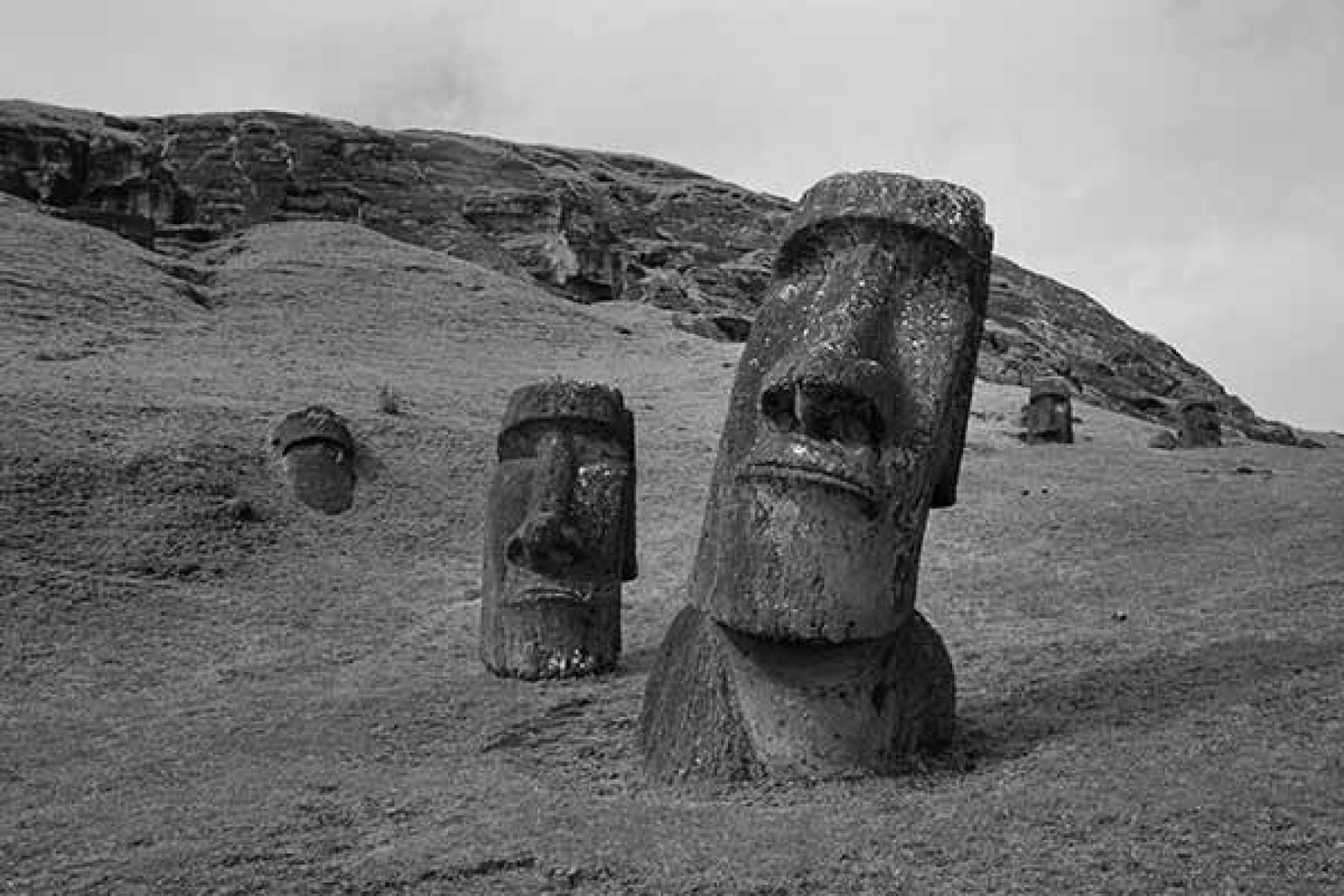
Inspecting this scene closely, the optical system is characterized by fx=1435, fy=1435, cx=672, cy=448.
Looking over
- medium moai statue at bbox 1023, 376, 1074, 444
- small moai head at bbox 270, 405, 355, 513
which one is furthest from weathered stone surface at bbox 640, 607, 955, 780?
medium moai statue at bbox 1023, 376, 1074, 444

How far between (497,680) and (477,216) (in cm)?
5614

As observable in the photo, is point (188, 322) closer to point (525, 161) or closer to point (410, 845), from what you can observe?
point (410, 845)

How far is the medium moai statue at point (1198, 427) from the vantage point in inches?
1314

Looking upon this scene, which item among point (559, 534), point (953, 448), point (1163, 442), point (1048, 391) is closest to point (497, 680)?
point (559, 534)

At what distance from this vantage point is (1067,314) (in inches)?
2975

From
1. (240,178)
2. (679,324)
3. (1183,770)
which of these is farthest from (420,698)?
(240,178)

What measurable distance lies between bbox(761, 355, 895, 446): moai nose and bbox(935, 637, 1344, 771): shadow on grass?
6.39 ft

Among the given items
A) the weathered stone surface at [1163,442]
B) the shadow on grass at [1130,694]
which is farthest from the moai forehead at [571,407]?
the weathered stone surface at [1163,442]

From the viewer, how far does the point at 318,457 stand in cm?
2355

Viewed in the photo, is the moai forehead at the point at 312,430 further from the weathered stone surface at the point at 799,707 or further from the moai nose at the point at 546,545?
the weathered stone surface at the point at 799,707

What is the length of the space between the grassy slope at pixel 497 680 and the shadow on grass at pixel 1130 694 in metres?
0.04

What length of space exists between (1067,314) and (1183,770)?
71.3 meters

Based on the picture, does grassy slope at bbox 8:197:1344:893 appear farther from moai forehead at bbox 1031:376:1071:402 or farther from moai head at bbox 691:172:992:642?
moai forehead at bbox 1031:376:1071:402

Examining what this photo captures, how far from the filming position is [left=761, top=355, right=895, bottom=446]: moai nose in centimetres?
809
